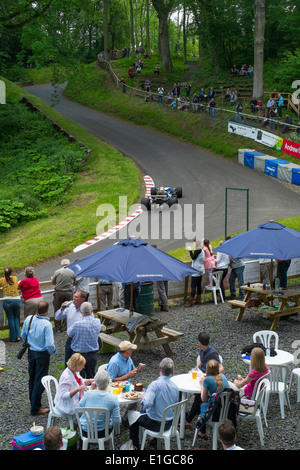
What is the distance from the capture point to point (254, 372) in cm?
935

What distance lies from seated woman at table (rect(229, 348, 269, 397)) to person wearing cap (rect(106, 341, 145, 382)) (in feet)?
5.30

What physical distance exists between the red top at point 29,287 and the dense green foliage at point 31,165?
13.4 m

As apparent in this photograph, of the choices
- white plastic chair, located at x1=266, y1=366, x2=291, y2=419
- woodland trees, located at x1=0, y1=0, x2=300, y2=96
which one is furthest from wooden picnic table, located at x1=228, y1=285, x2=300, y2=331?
woodland trees, located at x1=0, y1=0, x2=300, y2=96

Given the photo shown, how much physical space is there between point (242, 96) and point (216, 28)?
1029cm

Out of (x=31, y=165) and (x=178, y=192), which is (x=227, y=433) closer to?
(x=178, y=192)

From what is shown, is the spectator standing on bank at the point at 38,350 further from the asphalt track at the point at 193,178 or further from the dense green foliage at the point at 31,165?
the dense green foliage at the point at 31,165

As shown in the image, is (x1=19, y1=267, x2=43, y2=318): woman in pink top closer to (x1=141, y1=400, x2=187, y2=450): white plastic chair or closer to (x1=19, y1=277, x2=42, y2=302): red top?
(x1=19, y1=277, x2=42, y2=302): red top

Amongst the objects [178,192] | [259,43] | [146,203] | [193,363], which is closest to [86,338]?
[193,363]

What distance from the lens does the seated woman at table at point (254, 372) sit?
9266 mm

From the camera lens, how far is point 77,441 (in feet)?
28.4

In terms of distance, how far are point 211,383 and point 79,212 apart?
20.4 metres

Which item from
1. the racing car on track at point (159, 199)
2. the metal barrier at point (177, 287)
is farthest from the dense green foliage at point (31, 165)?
the metal barrier at point (177, 287)

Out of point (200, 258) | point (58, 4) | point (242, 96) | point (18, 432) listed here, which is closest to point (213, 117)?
point (242, 96)

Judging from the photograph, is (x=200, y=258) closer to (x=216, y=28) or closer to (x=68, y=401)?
(x=68, y=401)
